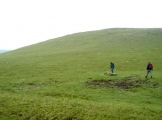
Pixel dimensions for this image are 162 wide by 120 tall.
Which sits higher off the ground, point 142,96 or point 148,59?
point 148,59

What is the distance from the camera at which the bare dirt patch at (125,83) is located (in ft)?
94.8

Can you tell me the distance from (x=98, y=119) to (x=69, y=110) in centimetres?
358

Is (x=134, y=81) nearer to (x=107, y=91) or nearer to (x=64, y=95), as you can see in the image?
(x=107, y=91)

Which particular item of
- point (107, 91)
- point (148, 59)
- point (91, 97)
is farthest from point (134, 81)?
point (148, 59)

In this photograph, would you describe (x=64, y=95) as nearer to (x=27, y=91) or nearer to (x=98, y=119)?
(x=27, y=91)

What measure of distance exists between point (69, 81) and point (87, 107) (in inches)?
508

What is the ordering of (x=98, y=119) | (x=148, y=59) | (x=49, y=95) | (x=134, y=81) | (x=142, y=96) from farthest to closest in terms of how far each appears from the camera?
(x=148, y=59) < (x=134, y=81) < (x=49, y=95) < (x=142, y=96) < (x=98, y=119)

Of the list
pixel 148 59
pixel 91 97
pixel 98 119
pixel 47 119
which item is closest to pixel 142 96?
pixel 91 97

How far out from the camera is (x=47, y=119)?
63.5ft

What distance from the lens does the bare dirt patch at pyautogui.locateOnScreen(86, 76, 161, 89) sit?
28.9 metres

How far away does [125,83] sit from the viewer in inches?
1206

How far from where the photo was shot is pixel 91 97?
24.2 metres

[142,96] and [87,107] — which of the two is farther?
[142,96]

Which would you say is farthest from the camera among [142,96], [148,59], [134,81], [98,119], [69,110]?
[148,59]
